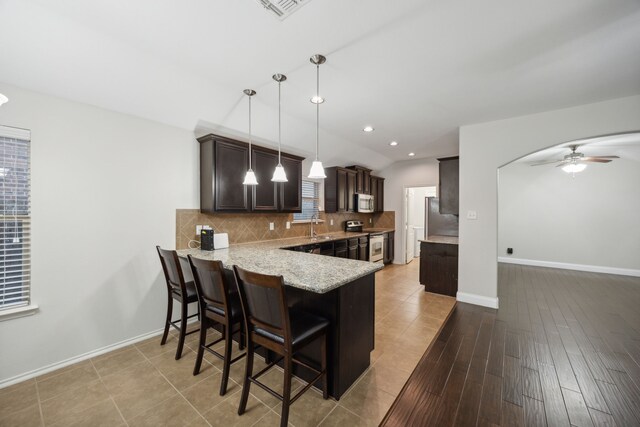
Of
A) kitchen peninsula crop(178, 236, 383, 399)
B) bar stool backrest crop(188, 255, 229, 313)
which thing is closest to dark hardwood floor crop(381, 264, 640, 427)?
kitchen peninsula crop(178, 236, 383, 399)

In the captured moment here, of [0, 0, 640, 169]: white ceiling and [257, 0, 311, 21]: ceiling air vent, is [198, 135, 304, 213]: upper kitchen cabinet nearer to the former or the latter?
[0, 0, 640, 169]: white ceiling

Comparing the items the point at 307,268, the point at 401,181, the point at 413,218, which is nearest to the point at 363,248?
the point at 401,181

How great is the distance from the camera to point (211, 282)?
188 centimetres

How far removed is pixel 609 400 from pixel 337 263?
7.19 feet

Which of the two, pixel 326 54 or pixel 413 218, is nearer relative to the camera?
pixel 326 54

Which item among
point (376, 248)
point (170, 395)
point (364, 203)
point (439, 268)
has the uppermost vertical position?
point (364, 203)

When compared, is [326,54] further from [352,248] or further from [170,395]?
[352,248]

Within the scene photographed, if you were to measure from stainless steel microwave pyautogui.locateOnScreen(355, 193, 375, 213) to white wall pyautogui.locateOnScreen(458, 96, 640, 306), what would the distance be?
236cm

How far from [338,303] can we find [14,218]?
2.73 meters

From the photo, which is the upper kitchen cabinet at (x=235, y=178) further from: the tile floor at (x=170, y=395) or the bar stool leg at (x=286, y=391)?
the bar stool leg at (x=286, y=391)

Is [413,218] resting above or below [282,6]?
below

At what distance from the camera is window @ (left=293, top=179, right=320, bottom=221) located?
16.8 ft

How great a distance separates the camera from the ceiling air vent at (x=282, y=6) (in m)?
1.54

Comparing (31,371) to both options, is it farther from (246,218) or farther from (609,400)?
(609,400)
